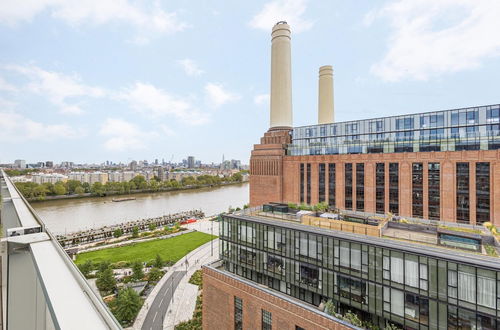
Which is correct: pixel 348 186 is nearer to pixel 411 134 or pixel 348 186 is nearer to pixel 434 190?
pixel 434 190

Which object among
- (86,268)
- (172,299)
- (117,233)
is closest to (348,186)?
(172,299)

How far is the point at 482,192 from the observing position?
3098 centimetres

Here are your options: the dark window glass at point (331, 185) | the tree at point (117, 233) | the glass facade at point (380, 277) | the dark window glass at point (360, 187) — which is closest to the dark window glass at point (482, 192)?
the dark window glass at point (360, 187)

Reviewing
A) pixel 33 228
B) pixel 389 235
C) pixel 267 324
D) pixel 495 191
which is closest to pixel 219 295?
pixel 267 324

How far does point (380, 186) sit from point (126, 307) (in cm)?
3554

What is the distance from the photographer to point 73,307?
1.92m

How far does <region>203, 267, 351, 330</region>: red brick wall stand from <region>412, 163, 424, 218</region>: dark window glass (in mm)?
27806

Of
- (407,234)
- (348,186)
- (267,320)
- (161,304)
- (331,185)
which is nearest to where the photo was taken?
(407,234)

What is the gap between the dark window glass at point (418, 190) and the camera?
35062 mm

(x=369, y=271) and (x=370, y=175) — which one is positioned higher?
(x=370, y=175)

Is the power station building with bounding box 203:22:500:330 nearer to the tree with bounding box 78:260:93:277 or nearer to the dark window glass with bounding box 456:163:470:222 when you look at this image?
the dark window glass with bounding box 456:163:470:222

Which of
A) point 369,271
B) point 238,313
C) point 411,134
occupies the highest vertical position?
point 411,134

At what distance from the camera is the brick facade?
31422mm

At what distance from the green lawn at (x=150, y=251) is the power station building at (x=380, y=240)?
23251mm
